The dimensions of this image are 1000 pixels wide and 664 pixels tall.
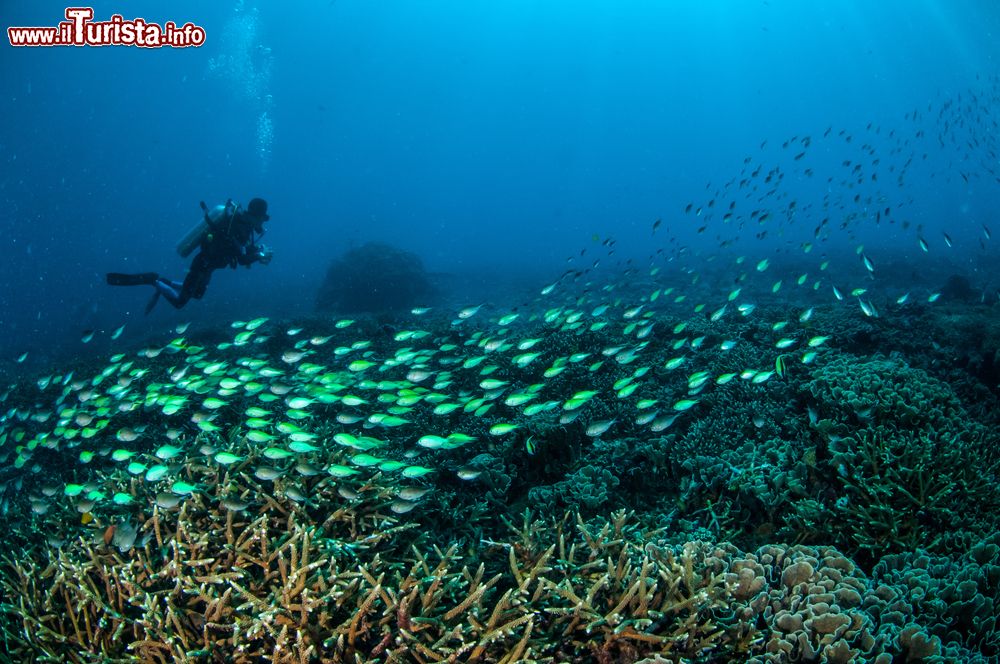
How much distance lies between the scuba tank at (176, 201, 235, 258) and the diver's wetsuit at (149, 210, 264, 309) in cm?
12

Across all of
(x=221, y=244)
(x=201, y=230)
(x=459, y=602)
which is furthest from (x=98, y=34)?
(x=459, y=602)

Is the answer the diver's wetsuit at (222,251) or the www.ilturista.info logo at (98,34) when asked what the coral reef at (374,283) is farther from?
the www.ilturista.info logo at (98,34)

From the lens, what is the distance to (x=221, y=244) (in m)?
13.4

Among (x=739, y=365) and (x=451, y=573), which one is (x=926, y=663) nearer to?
(x=451, y=573)

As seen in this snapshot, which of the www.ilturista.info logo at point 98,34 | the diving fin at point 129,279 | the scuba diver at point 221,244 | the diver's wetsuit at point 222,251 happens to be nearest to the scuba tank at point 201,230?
the scuba diver at point 221,244

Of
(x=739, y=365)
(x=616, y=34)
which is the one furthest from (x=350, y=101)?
(x=739, y=365)

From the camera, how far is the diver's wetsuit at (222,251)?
42.7ft

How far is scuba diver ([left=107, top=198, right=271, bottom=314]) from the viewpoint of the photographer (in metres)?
13.0

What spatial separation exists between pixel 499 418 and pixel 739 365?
4.18 metres

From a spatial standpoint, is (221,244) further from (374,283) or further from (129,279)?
(374,283)

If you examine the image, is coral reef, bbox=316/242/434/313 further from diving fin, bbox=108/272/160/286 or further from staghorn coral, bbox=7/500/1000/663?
staghorn coral, bbox=7/500/1000/663

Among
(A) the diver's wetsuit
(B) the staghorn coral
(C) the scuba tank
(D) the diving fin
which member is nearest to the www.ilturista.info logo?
(C) the scuba tank

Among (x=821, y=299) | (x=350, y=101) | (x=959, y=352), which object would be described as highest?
(x=350, y=101)

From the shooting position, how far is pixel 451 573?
3826 millimetres
